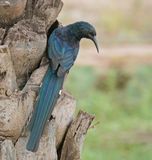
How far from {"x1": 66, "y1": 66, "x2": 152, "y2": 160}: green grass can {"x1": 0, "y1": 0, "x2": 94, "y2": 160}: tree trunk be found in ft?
15.7

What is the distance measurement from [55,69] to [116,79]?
916cm

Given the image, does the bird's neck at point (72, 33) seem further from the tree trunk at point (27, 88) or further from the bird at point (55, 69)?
the tree trunk at point (27, 88)

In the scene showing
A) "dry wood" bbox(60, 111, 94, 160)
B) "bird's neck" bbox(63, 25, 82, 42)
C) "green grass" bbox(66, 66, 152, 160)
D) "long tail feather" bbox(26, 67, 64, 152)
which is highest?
"bird's neck" bbox(63, 25, 82, 42)

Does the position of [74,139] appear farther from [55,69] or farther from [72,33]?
[72,33]

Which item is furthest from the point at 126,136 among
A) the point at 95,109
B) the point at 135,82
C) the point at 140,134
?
the point at 135,82

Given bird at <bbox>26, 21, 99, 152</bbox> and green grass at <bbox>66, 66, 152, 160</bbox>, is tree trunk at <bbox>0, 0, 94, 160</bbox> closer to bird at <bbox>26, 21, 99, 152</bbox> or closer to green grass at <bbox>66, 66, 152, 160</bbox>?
bird at <bbox>26, 21, 99, 152</bbox>

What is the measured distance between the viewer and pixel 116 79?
506 inches

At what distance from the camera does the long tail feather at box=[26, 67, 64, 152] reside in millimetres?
3500

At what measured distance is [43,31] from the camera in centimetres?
368

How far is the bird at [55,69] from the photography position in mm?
3510

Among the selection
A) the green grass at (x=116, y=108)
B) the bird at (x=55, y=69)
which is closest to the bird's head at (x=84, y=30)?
Answer: the bird at (x=55, y=69)

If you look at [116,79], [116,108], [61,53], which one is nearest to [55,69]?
[61,53]

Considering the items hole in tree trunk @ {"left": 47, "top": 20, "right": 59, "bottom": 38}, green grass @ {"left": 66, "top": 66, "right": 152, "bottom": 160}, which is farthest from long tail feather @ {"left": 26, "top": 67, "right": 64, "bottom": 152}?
green grass @ {"left": 66, "top": 66, "right": 152, "bottom": 160}

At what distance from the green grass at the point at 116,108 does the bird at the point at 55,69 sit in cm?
469
